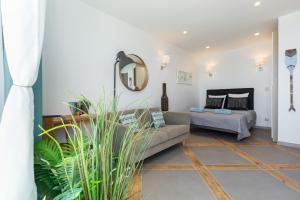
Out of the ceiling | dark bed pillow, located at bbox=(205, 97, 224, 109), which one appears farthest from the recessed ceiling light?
dark bed pillow, located at bbox=(205, 97, 224, 109)

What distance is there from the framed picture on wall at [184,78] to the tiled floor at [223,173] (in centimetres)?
238

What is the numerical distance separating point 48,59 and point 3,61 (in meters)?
0.95

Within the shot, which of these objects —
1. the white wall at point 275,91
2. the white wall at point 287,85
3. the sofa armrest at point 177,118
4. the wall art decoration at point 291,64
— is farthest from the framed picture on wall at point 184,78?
the wall art decoration at point 291,64

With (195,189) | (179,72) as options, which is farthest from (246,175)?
(179,72)

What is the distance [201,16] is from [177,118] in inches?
82.9

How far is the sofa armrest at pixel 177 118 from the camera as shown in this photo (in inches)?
129

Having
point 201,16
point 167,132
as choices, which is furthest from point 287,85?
point 167,132

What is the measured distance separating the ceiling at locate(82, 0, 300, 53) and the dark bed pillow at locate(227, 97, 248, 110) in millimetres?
1775

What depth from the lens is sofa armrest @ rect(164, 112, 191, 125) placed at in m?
3.28

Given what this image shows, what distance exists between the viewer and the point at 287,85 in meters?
3.10

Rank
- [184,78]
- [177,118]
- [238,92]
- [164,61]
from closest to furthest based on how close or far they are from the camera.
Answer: [177,118]
[164,61]
[238,92]
[184,78]

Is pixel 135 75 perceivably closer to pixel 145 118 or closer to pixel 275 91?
pixel 145 118

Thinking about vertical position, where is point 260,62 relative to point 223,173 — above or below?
above

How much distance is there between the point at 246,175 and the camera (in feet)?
6.65
